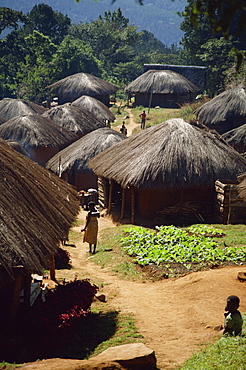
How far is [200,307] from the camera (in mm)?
7887

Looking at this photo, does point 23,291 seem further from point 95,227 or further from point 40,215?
point 95,227

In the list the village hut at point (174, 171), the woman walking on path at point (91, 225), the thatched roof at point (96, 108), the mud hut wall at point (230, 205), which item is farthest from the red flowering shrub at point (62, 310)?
the thatched roof at point (96, 108)

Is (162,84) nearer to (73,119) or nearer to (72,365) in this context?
(73,119)

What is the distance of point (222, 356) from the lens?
18.6ft

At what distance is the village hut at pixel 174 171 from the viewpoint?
49.3 feet

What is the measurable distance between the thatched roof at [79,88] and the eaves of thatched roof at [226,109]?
1341 cm

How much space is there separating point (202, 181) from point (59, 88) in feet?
91.6

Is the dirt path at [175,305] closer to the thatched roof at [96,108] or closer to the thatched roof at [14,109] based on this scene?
the thatched roof at [14,109]

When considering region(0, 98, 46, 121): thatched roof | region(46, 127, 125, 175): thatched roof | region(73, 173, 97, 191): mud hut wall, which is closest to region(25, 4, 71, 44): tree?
region(0, 98, 46, 121): thatched roof

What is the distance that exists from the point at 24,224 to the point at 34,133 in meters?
17.9

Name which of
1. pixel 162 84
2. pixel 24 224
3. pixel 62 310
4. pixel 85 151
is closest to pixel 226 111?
pixel 85 151

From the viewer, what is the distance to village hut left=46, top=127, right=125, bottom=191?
70.1ft

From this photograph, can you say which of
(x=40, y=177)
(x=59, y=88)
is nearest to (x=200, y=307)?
(x=40, y=177)

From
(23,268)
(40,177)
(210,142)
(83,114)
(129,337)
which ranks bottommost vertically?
(129,337)
